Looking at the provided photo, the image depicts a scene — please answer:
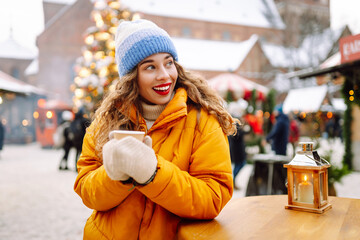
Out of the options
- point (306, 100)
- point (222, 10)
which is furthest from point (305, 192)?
point (222, 10)

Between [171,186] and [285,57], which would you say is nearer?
[171,186]

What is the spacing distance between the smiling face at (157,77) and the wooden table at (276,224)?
0.71m

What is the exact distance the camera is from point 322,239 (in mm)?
1359

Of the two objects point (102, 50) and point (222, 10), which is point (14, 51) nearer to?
point (222, 10)

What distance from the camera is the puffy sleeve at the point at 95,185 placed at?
147 centimetres

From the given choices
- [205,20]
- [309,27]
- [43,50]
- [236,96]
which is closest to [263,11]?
[205,20]

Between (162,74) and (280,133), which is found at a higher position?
(162,74)

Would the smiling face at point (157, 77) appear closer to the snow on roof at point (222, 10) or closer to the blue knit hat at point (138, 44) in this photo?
the blue knit hat at point (138, 44)

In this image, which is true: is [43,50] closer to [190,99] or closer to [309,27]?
[309,27]

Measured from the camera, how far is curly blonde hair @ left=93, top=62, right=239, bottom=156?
179 cm

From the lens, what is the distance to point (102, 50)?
32.5 ft

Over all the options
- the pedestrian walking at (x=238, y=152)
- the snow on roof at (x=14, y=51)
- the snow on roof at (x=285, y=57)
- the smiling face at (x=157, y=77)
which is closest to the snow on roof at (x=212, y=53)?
the snow on roof at (x=285, y=57)

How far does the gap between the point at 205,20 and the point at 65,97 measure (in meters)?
20.7

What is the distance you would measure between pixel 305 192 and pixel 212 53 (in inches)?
1318
